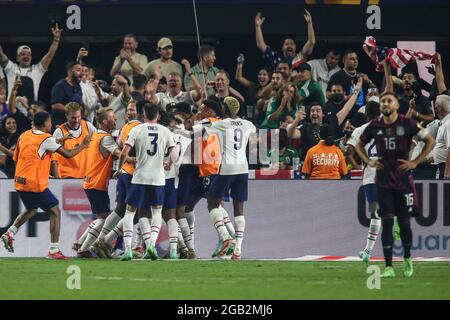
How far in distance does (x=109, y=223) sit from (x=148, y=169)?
4.17ft

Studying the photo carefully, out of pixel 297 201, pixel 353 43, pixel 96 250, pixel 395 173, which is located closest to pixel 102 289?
pixel 395 173

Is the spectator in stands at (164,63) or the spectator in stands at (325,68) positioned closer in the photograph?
the spectator in stands at (164,63)

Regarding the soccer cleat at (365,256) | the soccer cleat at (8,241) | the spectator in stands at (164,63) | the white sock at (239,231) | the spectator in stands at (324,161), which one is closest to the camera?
the soccer cleat at (365,256)

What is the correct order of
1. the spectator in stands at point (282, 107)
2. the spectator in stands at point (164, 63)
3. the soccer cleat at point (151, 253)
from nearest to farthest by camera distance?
the soccer cleat at point (151, 253)
the spectator in stands at point (282, 107)
the spectator in stands at point (164, 63)

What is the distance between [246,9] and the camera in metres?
23.3

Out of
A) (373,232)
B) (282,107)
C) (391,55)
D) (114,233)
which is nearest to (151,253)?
(114,233)

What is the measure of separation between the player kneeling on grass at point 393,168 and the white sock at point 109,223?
472cm

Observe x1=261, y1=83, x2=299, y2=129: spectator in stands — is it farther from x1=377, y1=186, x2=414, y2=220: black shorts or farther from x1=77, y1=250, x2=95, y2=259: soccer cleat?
x1=377, y1=186, x2=414, y2=220: black shorts

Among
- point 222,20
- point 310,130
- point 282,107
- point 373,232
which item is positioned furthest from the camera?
point 222,20

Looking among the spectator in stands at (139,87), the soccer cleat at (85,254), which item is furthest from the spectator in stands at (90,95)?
the soccer cleat at (85,254)

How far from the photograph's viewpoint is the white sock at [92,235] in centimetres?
2047

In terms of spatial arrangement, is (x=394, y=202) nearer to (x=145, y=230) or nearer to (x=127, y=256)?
(x=145, y=230)

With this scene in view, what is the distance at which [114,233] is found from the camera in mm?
20172

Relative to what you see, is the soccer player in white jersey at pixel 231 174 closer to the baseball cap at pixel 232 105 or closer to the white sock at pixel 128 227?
the baseball cap at pixel 232 105
